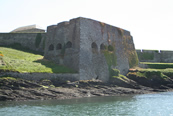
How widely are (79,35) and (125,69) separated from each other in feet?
41.3

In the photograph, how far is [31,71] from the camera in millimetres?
25156

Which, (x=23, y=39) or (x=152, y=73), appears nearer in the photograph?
(x=152, y=73)

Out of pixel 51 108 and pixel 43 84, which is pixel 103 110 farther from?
pixel 43 84

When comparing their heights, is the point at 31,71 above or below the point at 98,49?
below

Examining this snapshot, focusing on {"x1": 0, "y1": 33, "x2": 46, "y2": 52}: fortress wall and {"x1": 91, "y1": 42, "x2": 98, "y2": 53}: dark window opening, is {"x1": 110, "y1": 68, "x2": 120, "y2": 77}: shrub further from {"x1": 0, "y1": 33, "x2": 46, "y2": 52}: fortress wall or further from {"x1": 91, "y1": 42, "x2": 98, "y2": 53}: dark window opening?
{"x1": 0, "y1": 33, "x2": 46, "y2": 52}: fortress wall

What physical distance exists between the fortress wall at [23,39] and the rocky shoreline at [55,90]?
2047 cm

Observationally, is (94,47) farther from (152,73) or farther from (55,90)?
(55,90)

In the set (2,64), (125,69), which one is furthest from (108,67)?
(2,64)

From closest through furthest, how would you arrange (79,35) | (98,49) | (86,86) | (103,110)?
(103,110) → (86,86) → (79,35) → (98,49)

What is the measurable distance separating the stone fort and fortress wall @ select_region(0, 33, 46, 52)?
9.30 metres

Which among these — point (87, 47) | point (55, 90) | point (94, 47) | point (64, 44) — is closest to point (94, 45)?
point (94, 47)

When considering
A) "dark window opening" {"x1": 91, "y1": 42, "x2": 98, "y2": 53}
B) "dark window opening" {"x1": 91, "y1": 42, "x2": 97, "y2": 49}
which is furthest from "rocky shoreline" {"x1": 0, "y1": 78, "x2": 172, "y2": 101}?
"dark window opening" {"x1": 91, "y1": 42, "x2": 97, "y2": 49}

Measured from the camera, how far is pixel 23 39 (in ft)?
150

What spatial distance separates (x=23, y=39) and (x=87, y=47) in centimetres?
1999
